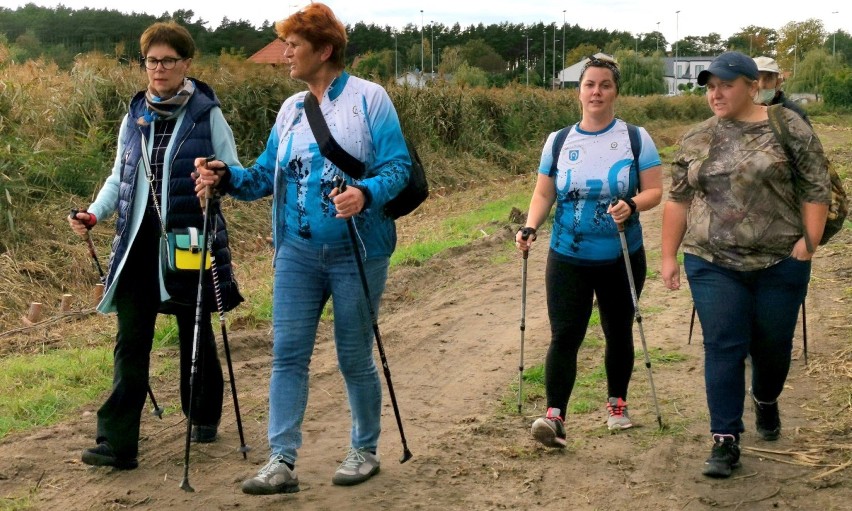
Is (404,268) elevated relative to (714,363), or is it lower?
lower

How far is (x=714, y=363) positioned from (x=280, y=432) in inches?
86.3

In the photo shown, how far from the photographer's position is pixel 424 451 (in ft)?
19.0

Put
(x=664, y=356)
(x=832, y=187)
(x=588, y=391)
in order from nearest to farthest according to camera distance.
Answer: (x=832, y=187)
(x=588, y=391)
(x=664, y=356)

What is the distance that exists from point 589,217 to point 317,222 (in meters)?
1.54

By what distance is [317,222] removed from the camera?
16.1 ft

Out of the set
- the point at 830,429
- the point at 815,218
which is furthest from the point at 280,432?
the point at 830,429

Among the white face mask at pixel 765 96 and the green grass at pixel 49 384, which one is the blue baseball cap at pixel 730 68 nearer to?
the white face mask at pixel 765 96

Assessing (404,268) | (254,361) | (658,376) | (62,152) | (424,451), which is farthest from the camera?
(62,152)

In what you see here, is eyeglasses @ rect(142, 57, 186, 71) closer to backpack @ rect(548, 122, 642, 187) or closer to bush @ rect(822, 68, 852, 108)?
backpack @ rect(548, 122, 642, 187)

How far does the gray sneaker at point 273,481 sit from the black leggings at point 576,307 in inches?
63.0

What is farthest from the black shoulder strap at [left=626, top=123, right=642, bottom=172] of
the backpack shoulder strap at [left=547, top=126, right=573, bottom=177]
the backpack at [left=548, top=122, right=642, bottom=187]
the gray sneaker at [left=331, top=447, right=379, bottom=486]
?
the gray sneaker at [left=331, top=447, right=379, bottom=486]

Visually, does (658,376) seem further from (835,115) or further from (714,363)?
(835,115)

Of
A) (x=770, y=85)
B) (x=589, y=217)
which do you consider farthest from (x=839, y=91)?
(x=589, y=217)

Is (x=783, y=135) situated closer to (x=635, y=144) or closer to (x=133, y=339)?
(x=635, y=144)
